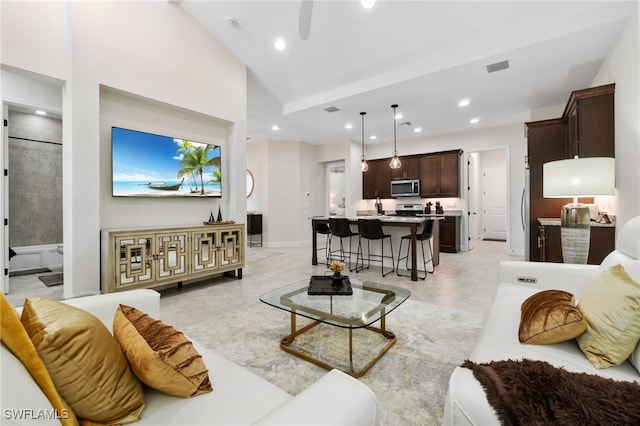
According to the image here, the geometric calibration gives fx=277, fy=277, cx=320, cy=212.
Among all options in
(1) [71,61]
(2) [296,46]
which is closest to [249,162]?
(2) [296,46]

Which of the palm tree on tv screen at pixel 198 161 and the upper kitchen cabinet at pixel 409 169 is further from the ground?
the upper kitchen cabinet at pixel 409 169

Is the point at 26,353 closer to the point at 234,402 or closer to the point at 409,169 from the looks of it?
the point at 234,402

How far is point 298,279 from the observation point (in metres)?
4.16

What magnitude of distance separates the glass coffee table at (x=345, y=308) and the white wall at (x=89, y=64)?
2.32 metres

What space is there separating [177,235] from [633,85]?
4.95 meters

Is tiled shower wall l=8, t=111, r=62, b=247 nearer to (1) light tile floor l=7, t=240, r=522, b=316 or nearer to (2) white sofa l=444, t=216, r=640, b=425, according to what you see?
(1) light tile floor l=7, t=240, r=522, b=316

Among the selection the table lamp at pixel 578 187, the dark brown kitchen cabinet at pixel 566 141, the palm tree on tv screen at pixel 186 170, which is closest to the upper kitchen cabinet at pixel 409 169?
the dark brown kitchen cabinet at pixel 566 141

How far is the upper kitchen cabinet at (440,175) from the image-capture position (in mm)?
6574

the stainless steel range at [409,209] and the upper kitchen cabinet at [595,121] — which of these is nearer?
the upper kitchen cabinet at [595,121]

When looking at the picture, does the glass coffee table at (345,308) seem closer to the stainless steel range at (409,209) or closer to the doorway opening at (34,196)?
the doorway opening at (34,196)

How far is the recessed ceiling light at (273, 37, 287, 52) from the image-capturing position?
379 centimetres

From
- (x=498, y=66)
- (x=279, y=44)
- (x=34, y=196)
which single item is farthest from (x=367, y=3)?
(x=34, y=196)

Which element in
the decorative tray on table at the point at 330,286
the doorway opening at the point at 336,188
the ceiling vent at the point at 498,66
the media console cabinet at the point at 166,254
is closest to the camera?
the decorative tray on table at the point at 330,286

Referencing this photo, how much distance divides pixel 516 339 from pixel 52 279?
18.2ft
